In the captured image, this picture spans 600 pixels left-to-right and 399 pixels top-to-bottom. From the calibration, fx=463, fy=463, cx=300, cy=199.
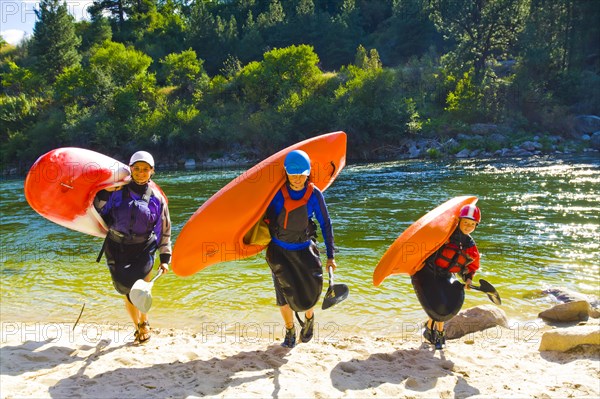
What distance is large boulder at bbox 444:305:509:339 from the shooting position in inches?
200

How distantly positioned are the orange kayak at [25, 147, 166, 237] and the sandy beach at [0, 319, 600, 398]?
3.87 ft

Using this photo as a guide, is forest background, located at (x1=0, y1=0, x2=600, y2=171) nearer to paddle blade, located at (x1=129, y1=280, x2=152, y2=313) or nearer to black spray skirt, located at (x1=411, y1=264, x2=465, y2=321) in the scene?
black spray skirt, located at (x1=411, y1=264, x2=465, y2=321)

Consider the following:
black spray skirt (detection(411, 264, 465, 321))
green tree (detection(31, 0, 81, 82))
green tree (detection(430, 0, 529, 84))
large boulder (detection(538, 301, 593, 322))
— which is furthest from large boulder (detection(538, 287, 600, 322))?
green tree (detection(31, 0, 81, 82))

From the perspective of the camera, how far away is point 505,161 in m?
24.6

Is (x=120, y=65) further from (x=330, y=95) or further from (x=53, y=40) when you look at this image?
(x=330, y=95)

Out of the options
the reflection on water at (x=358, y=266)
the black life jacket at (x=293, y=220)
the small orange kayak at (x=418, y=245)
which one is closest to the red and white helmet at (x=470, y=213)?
the small orange kayak at (x=418, y=245)

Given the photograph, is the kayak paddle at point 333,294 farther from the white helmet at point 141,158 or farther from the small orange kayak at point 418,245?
the white helmet at point 141,158

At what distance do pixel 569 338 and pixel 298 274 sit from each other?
246cm

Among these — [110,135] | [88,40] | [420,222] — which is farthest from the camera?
[88,40]

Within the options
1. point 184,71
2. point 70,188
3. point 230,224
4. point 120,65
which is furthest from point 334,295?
point 184,71

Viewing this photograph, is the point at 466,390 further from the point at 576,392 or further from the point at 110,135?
the point at 110,135

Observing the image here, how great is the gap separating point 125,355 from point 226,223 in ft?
4.81

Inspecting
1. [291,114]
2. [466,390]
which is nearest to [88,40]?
[291,114]

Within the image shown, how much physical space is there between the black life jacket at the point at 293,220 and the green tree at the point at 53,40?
5774cm
